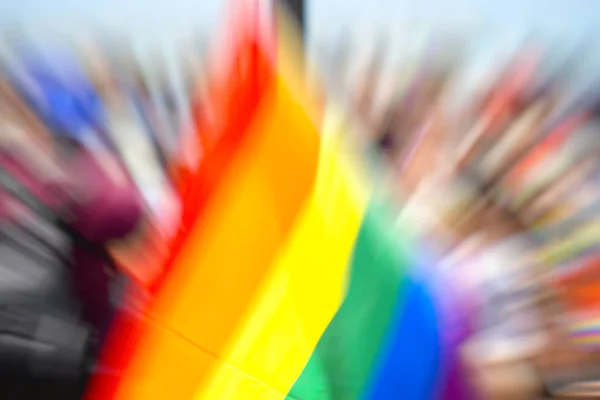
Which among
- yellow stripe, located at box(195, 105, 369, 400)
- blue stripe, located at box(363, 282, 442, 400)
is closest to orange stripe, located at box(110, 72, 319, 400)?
yellow stripe, located at box(195, 105, 369, 400)

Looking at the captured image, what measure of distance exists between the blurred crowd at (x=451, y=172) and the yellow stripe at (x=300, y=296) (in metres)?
0.05

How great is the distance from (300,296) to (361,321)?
70mm

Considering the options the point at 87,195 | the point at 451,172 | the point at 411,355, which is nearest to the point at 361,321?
the point at 411,355

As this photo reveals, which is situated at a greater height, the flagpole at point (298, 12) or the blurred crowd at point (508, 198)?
the flagpole at point (298, 12)

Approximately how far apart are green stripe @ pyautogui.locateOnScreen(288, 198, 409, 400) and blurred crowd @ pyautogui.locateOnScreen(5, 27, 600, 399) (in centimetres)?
3

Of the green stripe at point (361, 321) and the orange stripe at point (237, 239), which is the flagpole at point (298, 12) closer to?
the orange stripe at point (237, 239)

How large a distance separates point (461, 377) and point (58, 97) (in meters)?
0.53

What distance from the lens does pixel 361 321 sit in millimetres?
677

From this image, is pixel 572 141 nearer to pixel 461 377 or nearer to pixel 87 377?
pixel 461 377

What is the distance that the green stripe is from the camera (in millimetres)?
663

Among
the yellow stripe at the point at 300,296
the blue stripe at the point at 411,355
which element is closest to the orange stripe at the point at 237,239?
the yellow stripe at the point at 300,296

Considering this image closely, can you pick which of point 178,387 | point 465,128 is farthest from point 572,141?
point 178,387

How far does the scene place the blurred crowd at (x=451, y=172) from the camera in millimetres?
659

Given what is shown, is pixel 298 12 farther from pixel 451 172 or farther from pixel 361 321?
pixel 361 321
